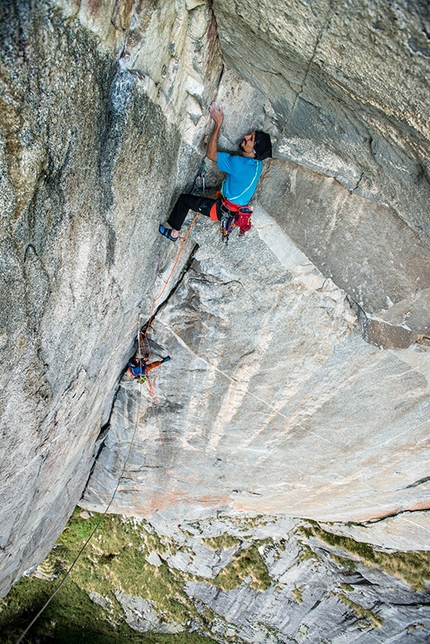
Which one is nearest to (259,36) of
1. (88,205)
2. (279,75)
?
(279,75)

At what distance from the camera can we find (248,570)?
8.69 metres

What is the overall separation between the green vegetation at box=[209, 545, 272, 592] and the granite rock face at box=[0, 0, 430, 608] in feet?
9.08

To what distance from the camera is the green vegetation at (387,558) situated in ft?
23.7

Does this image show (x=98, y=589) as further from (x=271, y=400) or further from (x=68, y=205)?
(x=68, y=205)

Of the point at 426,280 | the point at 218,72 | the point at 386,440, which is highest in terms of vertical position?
the point at 218,72

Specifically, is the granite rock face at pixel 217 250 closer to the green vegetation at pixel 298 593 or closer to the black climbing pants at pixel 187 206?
the black climbing pants at pixel 187 206

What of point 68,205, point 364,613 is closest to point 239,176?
point 68,205

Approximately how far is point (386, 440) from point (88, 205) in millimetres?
4306

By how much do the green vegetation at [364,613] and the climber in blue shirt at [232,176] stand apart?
24.6 ft

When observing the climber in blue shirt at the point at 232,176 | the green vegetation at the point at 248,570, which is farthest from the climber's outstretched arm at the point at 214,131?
the green vegetation at the point at 248,570

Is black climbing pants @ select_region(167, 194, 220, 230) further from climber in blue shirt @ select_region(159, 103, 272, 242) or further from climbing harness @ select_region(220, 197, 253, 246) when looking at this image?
climbing harness @ select_region(220, 197, 253, 246)

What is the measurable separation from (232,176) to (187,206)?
18.6 inches

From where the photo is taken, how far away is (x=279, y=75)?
9.46 ft

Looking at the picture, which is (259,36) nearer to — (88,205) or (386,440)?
(88,205)
